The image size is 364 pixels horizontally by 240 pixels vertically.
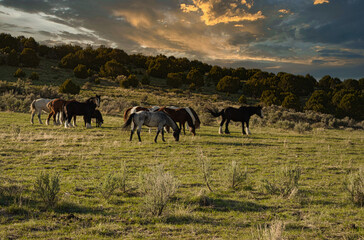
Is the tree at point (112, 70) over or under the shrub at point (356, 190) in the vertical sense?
over

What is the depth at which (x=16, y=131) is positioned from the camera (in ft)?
45.9

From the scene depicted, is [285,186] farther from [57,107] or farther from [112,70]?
[112,70]

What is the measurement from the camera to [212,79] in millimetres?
82750

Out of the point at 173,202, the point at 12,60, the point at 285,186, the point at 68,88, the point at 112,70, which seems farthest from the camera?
the point at 112,70

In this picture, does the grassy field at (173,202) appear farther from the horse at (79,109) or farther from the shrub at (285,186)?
the horse at (79,109)

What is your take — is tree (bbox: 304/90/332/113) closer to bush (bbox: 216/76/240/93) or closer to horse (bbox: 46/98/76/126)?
bush (bbox: 216/76/240/93)

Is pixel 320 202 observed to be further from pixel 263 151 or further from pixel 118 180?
pixel 263 151

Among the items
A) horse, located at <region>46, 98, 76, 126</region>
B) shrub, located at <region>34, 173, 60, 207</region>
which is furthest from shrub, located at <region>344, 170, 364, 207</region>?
horse, located at <region>46, 98, 76, 126</region>

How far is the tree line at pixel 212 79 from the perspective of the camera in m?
50.6

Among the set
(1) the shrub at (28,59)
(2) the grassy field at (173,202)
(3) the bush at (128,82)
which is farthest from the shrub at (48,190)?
(1) the shrub at (28,59)

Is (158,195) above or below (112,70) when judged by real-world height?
below

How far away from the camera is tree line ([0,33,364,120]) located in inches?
1993

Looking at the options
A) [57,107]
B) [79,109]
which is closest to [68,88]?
[57,107]

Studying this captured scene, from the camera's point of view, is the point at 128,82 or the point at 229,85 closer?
the point at 128,82
